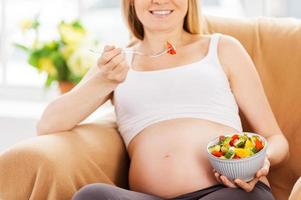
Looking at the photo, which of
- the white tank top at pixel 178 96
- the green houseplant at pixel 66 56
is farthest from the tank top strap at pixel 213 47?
the green houseplant at pixel 66 56

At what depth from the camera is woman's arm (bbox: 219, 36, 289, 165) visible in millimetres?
1781

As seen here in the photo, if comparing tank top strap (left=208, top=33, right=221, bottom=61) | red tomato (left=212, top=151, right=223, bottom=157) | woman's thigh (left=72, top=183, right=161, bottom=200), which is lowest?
woman's thigh (left=72, top=183, right=161, bottom=200)

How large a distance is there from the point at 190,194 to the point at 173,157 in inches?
4.7

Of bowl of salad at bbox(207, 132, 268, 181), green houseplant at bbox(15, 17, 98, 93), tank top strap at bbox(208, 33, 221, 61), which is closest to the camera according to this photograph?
bowl of salad at bbox(207, 132, 268, 181)

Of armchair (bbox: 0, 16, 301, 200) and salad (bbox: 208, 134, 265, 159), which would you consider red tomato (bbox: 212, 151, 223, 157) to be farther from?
armchair (bbox: 0, 16, 301, 200)

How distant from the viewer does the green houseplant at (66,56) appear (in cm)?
238

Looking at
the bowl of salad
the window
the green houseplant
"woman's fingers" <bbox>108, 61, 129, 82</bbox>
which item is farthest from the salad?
the window

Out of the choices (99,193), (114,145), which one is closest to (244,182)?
(99,193)

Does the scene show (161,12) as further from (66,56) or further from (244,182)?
(66,56)

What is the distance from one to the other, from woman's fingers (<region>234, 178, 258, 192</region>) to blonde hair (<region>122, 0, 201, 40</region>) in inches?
23.3

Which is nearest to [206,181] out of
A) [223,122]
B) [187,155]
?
[187,155]

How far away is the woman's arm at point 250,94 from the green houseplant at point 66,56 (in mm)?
714

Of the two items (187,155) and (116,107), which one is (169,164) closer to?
(187,155)

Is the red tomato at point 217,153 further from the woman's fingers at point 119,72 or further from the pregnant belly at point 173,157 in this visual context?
the woman's fingers at point 119,72
